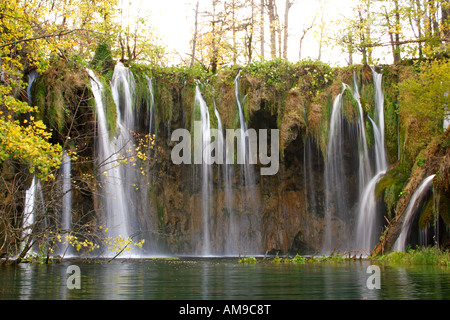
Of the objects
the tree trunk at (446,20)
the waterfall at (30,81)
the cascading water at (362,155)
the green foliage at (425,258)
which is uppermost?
the tree trunk at (446,20)

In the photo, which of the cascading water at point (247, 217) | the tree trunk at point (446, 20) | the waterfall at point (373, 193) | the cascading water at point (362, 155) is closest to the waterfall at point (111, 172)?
the cascading water at point (247, 217)

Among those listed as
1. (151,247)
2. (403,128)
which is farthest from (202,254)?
(403,128)

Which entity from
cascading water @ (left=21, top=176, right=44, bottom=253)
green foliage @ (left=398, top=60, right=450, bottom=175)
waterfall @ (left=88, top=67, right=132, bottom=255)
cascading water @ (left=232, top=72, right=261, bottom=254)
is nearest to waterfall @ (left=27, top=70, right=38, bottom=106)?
waterfall @ (left=88, top=67, right=132, bottom=255)

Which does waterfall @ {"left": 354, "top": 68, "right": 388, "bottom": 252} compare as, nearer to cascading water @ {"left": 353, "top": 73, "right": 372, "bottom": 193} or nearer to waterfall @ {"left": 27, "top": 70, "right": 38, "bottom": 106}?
cascading water @ {"left": 353, "top": 73, "right": 372, "bottom": 193}

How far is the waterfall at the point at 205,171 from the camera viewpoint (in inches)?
811

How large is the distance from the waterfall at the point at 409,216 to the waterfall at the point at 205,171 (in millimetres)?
8732

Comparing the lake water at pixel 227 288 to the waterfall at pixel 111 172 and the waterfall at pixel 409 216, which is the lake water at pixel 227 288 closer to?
the waterfall at pixel 409 216

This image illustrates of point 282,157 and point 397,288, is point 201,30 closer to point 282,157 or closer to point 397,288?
point 282,157

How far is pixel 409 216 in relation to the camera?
14.5 m

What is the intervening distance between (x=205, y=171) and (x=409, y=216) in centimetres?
900

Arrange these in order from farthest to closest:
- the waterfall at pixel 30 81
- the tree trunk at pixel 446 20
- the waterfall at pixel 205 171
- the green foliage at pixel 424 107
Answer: the waterfall at pixel 205 171, the tree trunk at pixel 446 20, the waterfall at pixel 30 81, the green foliage at pixel 424 107

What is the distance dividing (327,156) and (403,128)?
128 inches

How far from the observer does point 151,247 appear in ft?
67.2
